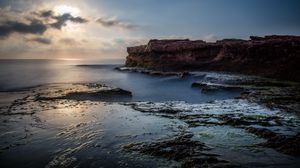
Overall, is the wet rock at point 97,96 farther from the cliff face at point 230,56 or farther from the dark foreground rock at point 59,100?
the cliff face at point 230,56

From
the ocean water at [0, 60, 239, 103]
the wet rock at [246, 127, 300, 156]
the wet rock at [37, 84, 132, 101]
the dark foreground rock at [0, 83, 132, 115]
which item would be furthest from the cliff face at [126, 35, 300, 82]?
the wet rock at [246, 127, 300, 156]

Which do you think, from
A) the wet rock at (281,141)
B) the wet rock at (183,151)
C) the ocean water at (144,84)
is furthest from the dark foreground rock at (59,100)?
the wet rock at (281,141)

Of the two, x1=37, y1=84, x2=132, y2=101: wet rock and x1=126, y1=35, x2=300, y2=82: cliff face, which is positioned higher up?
x1=126, y1=35, x2=300, y2=82: cliff face

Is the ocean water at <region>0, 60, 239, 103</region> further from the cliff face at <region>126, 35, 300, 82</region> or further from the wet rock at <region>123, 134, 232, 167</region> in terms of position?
the wet rock at <region>123, 134, 232, 167</region>

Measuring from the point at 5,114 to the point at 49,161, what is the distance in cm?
995

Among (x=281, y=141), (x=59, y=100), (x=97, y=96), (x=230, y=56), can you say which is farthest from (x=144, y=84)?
(x=281, y=141)

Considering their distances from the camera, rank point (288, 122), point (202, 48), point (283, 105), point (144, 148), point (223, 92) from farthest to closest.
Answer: point (202, 48) < point (223, 92) < point (283, 105) < point (288, 122) < point (144, 148)

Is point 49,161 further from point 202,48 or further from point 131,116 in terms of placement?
point 202,48

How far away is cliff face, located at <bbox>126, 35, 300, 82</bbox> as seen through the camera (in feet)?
125

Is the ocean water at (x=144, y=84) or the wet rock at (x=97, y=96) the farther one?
the ocean water at (x=144, y=84)

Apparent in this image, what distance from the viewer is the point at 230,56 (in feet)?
168

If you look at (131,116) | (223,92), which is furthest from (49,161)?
(223,92)

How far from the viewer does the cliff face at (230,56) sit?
3825cm

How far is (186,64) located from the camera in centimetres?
5988
